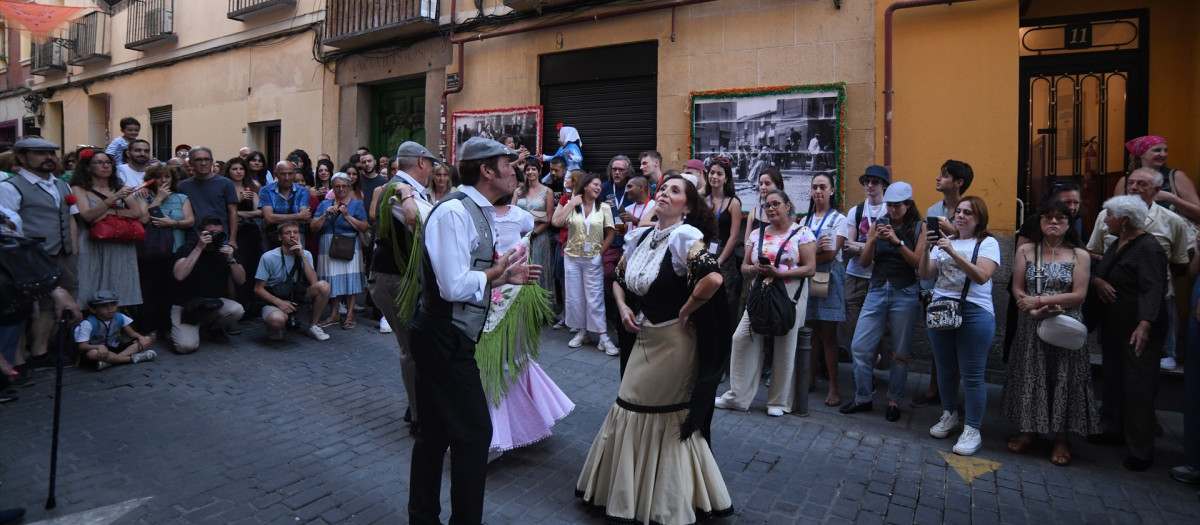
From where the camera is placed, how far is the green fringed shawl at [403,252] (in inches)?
143

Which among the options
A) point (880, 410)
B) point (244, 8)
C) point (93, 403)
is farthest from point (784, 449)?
point (244, 8)

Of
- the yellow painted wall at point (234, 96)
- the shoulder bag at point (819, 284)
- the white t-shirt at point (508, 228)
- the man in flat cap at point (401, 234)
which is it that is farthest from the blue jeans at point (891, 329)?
the yellow painted wall at point (234, 96)

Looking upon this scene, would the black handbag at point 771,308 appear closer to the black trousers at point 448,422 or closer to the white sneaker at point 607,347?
the white sneaker at point 607,347

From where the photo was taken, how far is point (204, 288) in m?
7.51

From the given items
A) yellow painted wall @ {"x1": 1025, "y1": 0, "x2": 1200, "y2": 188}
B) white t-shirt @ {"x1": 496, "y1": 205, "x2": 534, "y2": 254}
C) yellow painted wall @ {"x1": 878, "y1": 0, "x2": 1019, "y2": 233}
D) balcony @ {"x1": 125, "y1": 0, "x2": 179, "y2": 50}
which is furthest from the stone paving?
balcony @ {"x1": 125, "y1": 0, "x2": 179, "y2": 50}

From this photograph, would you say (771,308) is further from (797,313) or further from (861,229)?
(861,229)

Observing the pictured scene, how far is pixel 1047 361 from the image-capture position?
4871 millimetres

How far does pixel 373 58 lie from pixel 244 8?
12.1 ft

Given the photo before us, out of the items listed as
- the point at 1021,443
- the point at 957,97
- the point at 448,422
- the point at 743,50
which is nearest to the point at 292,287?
the point at 448,422

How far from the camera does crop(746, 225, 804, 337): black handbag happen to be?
5.52m

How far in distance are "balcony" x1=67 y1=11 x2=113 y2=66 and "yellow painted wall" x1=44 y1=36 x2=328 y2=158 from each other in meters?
0.78

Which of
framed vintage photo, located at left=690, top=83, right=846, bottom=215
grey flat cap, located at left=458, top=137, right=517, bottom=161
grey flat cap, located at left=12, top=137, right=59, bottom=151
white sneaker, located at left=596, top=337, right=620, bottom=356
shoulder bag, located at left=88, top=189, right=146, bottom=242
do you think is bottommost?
white sneaker, located at left=596, top=337, right=620, bottom=356

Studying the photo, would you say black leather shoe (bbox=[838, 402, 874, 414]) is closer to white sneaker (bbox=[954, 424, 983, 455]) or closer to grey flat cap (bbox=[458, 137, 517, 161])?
white sneaker (bbox=[954, 424, 983, 455])

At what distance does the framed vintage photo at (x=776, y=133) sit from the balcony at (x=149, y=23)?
13.8 m
